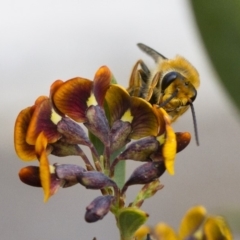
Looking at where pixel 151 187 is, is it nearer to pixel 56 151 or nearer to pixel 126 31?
pixel 56 151

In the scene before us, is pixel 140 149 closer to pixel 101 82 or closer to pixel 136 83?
pixel 101 82

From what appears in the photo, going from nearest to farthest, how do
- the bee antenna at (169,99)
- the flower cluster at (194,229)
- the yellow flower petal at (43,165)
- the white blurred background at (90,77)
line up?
the yellow flower petal at (43,165)
the flower cluster at (194,229)
the bee antenna at (169,99)
the white blurred background at (90,77)

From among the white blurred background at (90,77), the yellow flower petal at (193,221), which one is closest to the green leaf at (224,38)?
the yellow flower petal at (193,221)

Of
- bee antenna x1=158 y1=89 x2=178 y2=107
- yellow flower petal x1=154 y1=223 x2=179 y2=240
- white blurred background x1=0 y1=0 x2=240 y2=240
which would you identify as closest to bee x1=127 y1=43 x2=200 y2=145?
bee antenna x1=158 y1=89 x2=178 y2=107

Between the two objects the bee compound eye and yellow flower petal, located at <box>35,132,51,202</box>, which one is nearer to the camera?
yellow flower petal, located at <box>35,132,51,202</box>

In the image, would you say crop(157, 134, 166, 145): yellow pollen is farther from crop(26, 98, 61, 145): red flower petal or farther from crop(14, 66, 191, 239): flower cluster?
crop(26, 98, 61, 145): red flower petal

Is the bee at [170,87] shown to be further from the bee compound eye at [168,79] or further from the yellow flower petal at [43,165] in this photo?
the yellow flower petal at [43,165]
